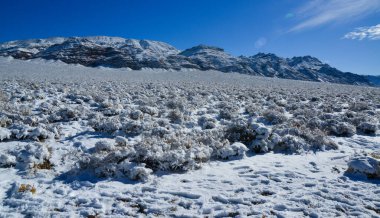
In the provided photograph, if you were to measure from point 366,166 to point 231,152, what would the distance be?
3.20 meters

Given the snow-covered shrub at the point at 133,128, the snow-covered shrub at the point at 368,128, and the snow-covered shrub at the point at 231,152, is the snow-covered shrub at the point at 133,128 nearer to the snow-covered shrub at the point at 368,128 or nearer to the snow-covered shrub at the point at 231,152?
the snow-covered shrub at the point at 231,152

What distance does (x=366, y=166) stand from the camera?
7016mm

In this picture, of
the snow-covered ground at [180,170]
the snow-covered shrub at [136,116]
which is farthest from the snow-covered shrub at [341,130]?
the snow-covered shrub at [136,116]

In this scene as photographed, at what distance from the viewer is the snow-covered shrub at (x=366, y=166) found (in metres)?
6.92

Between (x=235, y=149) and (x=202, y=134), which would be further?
(x=202, y=134)

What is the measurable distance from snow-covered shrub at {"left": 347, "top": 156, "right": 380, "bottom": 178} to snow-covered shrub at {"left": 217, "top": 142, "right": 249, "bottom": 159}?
2.65 metres

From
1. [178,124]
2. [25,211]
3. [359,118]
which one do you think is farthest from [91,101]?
[359,118]

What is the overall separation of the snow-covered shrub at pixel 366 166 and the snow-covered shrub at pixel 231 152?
2.65 m

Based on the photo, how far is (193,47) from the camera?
→ 180375 mm

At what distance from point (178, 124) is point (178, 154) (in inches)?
170

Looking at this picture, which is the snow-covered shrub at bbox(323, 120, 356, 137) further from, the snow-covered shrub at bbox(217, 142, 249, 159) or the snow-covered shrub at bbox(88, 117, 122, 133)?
the snow-covered shrub at bbox(88, 117, 122, 133)

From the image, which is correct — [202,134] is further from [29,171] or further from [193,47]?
[193,47]

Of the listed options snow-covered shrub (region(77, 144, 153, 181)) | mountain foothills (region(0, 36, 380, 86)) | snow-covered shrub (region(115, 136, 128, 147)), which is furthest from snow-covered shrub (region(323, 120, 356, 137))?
mountain foothills (region(0, 36, 380, 86))

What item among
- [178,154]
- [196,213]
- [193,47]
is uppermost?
[193,47]
